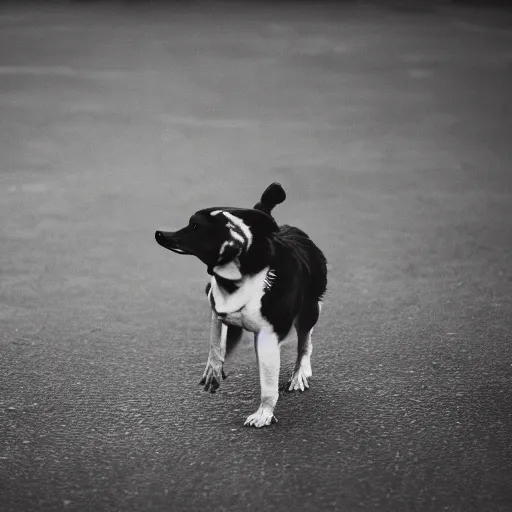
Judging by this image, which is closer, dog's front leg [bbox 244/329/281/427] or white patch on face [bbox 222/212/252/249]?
white patch on face [bbox 222/212/252/249]

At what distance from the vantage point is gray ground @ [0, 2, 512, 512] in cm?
417

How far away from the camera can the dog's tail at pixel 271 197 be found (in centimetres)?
453

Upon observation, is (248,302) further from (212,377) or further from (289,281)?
(212,377)

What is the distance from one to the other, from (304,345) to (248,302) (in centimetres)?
79

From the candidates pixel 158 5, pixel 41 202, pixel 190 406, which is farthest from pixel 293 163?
pixel 158 5

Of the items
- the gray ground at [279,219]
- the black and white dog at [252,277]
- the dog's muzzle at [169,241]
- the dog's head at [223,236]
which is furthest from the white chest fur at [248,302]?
the gray ground at [279,219]

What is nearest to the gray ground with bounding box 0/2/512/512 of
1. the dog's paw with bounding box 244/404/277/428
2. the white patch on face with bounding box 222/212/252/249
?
the dog's paw with bounding box 244/404/277/428

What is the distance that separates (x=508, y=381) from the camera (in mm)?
5203

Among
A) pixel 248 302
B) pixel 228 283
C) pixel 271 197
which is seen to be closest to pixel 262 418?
pixel 248 302

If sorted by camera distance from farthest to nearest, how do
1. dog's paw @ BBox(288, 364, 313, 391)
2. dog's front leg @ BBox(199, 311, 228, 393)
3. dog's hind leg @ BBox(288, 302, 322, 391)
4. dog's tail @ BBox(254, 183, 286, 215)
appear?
dog's paw @ BBox(288, 364, 313, 391) → dog's hind leg @ BBox(288, 302, 322, 391) → dog's front leg @ BBox(199, 311, 228, 393) → dog's tail @ BBox(254, 183, 286, 215)

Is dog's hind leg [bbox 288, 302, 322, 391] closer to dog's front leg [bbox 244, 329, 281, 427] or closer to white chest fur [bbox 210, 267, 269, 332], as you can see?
dog's front leg [bbox 244, 329, 281, 427]

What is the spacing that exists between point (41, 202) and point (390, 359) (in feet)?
16.4

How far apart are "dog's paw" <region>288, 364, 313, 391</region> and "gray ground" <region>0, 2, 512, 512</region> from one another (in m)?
0.07

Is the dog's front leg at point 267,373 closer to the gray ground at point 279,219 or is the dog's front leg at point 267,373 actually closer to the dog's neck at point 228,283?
the gray ground at point 279,219
